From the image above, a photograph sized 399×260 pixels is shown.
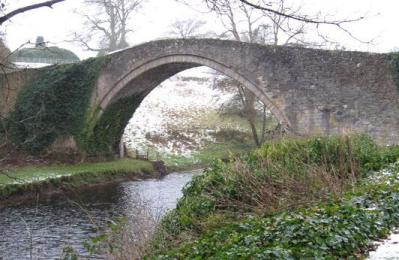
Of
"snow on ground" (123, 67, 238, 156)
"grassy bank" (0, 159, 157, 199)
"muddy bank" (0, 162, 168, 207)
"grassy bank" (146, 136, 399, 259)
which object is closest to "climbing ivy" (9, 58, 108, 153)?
"grassy bank" (0, 159, 157, 199)

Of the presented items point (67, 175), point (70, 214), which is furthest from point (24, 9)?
point (67, 175)

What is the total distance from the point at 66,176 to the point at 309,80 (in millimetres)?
7967

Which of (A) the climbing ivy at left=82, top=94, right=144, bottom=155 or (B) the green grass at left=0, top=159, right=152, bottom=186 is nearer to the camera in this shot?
Answer: (B) the green grass at left=0, top=159, right=152, bottom=186

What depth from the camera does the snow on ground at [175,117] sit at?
936 inches

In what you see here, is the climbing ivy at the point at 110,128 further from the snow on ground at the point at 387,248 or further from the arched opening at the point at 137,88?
the snow on ground at the point at 387,248

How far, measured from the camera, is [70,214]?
42.7 feet

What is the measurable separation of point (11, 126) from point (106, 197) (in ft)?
22.5

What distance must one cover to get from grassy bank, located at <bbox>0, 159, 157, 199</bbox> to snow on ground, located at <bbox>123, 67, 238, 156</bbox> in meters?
2.99

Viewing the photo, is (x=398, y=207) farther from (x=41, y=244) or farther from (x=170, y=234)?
(x=41, y=244)

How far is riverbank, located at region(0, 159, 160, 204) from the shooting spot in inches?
581

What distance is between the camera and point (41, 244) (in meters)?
10.0

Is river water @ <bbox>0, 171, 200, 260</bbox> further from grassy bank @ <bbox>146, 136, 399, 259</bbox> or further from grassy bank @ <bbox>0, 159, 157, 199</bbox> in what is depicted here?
grassy bank @ <bbox>146, 136, 399, 259</bbox>

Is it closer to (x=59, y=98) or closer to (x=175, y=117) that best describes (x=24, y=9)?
(x=59, y=98)

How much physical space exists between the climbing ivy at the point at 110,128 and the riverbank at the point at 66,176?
908 mm
